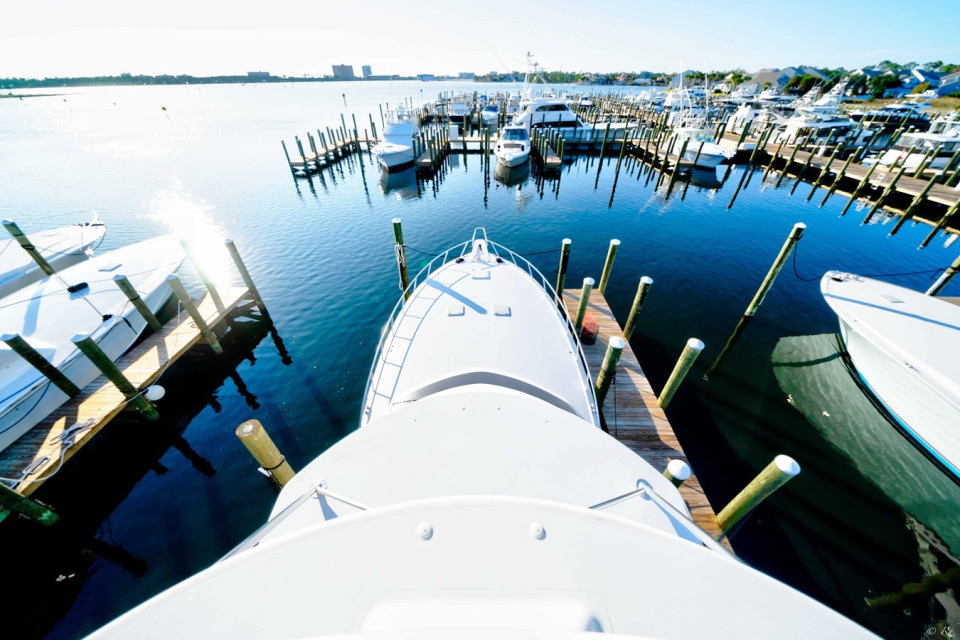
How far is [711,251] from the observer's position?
17.5 metres

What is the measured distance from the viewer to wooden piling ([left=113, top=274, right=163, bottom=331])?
363 inches

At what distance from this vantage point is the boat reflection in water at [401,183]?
26547mm

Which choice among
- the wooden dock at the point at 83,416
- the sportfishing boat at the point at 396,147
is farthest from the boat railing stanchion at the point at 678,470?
the sportfishing boat at the point at 396,147

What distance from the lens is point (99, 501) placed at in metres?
8.03

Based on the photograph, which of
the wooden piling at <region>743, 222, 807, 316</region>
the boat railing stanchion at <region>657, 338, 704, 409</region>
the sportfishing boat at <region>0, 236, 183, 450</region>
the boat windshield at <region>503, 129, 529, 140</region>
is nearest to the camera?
the boat railing stanchion at <region>657, 338, 704, 409</region>

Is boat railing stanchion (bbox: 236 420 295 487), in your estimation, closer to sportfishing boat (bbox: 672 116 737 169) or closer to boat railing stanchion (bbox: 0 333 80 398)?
boat railing stanchion (bbox: 0 333 80 398)

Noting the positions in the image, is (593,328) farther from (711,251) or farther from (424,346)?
(711,251)

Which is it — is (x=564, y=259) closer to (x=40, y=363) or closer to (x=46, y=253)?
(x=40, y=363)

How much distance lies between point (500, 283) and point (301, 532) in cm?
710

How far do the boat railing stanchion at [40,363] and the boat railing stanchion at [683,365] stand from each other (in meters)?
14.0

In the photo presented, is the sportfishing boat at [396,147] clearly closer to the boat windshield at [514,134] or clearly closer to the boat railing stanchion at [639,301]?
the boat windshield at [514,134]

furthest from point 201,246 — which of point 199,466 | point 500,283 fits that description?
point 500,283

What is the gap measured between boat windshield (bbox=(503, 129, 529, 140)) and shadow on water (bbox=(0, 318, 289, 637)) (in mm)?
30703

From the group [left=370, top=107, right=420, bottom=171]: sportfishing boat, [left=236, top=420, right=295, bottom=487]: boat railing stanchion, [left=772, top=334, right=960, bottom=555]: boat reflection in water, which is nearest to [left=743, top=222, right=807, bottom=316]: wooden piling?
[left=772, top=334, right=960, bottom=555]: boat reflection in water
